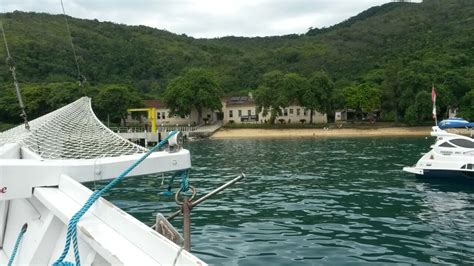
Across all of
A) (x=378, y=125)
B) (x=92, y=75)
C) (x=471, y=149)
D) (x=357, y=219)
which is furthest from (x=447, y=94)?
(x=92, y=75)

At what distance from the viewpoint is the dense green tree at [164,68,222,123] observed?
282 ft

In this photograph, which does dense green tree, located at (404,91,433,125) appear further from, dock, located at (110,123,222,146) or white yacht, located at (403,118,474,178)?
white yacht, located at (403,118,474,178)

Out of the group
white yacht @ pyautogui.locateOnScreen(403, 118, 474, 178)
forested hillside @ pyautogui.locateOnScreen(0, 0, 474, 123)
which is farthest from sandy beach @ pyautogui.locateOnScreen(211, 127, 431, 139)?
white yacht @ pyautogui.locateOnScreen(403, 118, 474, 178)

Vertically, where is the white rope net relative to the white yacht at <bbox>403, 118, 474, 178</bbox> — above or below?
above

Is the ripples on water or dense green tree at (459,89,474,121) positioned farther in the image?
dense green tree at (459,89,474,121)

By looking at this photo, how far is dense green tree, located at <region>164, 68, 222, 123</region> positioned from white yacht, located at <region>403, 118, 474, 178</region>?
2511 inches

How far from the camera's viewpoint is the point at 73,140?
340 inches

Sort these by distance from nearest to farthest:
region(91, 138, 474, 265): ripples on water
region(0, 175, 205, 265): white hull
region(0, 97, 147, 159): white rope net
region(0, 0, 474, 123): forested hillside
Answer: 1. region(0, 175, 205, 265): white hull
2. region(0, 97, 147, 159): white rope net
3. region(91, 138, 474, 265): ripples on water
4. region(0, 0, 474, 123): forested hillside

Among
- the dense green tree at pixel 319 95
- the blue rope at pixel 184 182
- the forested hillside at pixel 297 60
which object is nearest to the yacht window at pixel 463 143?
the blue rope at pixel 184 182

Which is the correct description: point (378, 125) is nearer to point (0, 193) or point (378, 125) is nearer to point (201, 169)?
point (201, 169)

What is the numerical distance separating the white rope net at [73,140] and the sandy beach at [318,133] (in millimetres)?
61853

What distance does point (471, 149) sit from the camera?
24016mm

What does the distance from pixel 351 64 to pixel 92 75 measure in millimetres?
70206

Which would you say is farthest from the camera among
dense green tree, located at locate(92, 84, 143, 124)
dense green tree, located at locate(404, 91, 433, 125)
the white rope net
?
dense green tree, located at locate(92, 84, 143, 124)
